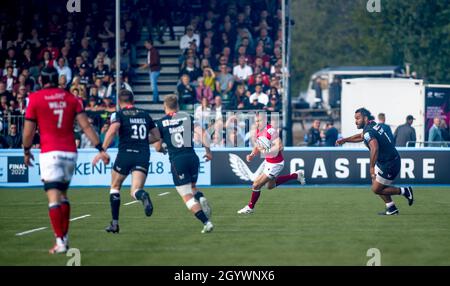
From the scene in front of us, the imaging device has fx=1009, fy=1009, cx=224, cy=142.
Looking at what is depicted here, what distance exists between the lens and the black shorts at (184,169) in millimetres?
15312

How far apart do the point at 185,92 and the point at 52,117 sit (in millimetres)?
18972

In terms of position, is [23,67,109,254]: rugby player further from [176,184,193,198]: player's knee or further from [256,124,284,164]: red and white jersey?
[256,124,284,164]: red and white jersey

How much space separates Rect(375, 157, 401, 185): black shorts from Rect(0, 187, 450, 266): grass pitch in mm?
677

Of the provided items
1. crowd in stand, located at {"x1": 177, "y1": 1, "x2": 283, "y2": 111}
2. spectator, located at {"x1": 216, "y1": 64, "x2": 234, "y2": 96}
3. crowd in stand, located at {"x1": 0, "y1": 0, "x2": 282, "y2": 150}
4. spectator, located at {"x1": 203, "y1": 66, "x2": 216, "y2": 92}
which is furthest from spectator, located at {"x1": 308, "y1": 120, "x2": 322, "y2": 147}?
spectator, located at {"x1": 203, "y1": 66, "x2": 216, "y2": 92}

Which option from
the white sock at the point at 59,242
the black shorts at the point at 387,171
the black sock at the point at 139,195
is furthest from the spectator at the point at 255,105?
the white sock at the point at 59,242

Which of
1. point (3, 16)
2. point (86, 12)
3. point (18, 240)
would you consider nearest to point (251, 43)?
point (86, 12)

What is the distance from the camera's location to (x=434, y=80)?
48406mm

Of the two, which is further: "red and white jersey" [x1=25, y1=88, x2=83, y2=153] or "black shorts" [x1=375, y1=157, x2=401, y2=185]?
"black shorts" [x1=375, y1=157, x2=401, y2=185]

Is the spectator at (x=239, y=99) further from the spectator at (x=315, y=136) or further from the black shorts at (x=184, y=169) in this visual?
the black shorts at (x=184, y=169)

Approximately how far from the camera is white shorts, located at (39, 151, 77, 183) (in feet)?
41.6
